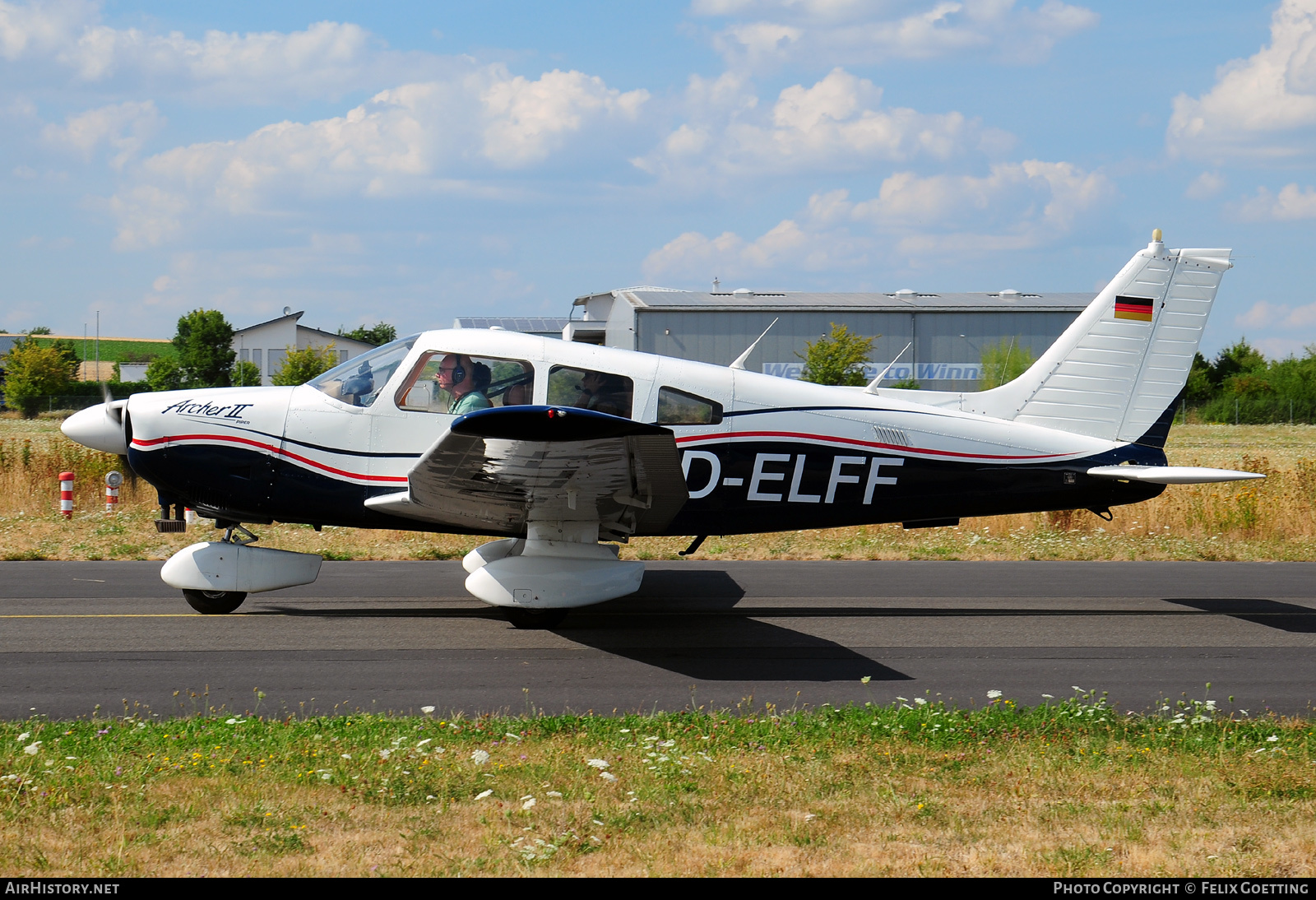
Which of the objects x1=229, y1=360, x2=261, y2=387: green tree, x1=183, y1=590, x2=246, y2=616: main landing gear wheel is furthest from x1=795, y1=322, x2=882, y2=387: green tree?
x1=183, y1=590, x2=246, y2=616: main landing gear wheel

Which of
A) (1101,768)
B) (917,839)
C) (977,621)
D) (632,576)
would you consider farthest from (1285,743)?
(632,576)

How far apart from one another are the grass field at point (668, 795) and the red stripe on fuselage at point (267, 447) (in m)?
2.78

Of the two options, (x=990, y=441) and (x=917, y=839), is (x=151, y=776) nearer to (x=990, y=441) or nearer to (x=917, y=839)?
(x=917, y=839)

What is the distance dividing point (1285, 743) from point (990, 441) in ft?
12.6

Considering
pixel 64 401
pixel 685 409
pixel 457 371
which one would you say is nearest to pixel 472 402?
pixel 457 371

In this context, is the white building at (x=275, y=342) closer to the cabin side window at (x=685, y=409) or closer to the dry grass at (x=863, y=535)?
the dry grass at (x=863, y=535)

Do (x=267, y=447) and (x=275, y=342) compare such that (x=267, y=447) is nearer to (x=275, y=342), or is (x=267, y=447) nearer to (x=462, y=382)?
(x=462, y=382)

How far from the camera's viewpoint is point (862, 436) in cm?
813

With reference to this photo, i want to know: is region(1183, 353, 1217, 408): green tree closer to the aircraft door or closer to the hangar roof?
the hangar roof

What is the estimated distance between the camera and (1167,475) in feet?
26.3

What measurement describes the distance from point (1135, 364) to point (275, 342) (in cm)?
8193

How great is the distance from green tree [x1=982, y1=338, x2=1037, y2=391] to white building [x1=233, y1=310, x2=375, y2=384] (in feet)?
163

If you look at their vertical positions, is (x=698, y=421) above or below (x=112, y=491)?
above

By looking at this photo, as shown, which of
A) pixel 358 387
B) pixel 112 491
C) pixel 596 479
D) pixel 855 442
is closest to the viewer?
pixel 596 479
